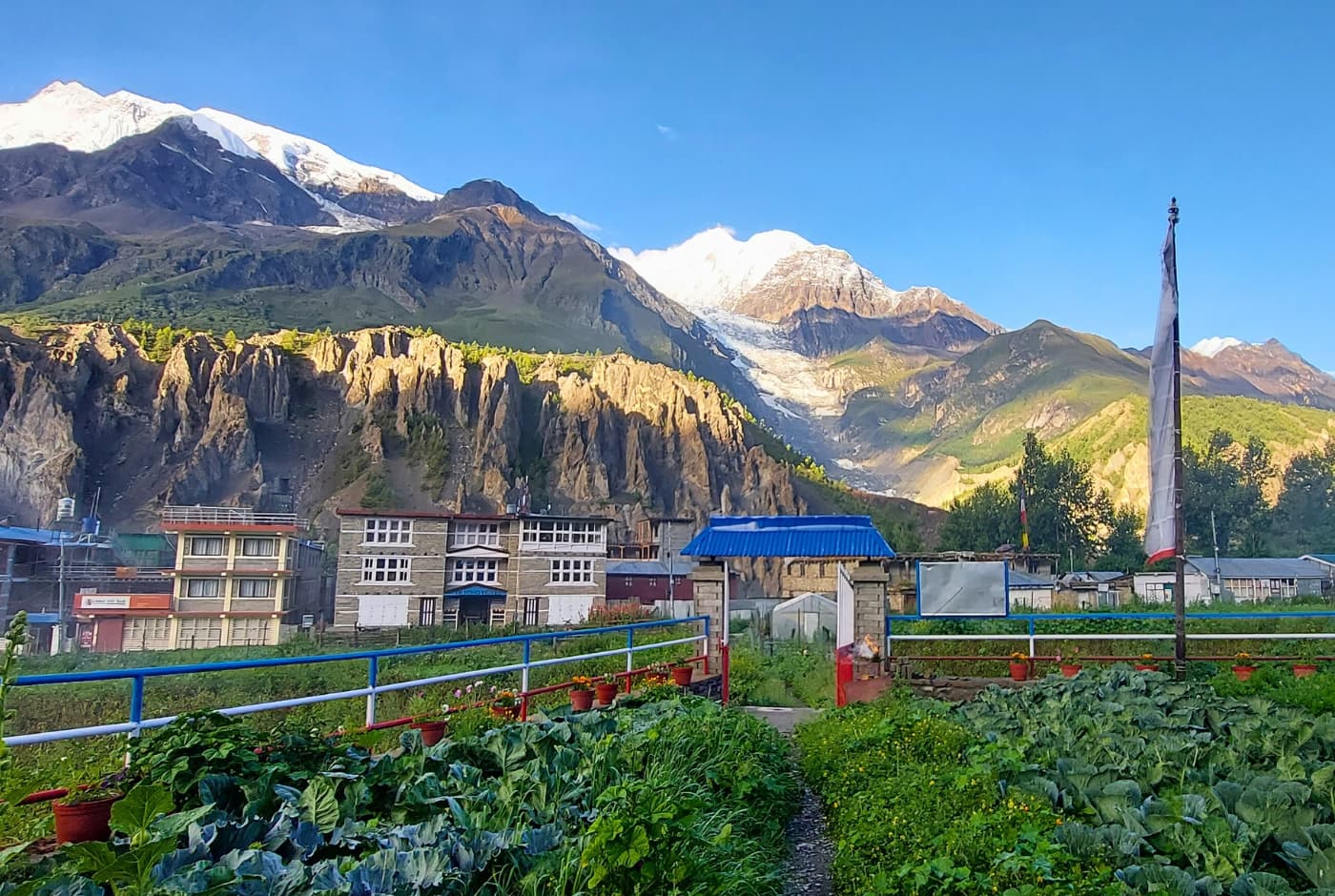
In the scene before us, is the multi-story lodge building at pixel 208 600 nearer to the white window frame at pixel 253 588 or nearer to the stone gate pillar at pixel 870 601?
the white window frame at pixel 253 588

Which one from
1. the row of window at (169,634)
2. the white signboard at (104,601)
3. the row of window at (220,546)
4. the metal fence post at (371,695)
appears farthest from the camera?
the row of window at (220,546)

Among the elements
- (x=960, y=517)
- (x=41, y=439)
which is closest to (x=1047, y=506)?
(x=960, y=517)

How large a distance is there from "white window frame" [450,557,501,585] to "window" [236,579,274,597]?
12.0 m

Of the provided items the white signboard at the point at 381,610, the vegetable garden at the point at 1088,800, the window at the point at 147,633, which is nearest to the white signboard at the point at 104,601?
the window at the point at 147,633

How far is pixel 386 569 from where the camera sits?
61781mm

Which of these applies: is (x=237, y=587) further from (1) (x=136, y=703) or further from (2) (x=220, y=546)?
(1) (x=136, y=703)

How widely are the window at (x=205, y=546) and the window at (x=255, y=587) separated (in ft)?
7.92

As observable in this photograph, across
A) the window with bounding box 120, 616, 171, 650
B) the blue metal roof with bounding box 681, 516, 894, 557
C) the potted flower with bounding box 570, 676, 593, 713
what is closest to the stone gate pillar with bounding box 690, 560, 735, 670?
the blue metal roof with bounding box 681, 516, 894, 557

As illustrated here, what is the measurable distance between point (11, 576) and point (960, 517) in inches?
2901

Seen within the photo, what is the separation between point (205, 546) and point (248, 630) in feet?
20.4

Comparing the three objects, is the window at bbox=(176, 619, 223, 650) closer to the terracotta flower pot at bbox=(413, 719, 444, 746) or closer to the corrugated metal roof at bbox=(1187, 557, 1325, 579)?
the terracotta flower pot at bbox=(413, 719, 444, 746)

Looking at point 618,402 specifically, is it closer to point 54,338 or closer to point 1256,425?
point 54,338

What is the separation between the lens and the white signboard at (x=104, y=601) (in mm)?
55522

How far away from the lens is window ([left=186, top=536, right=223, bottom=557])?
193 feet
